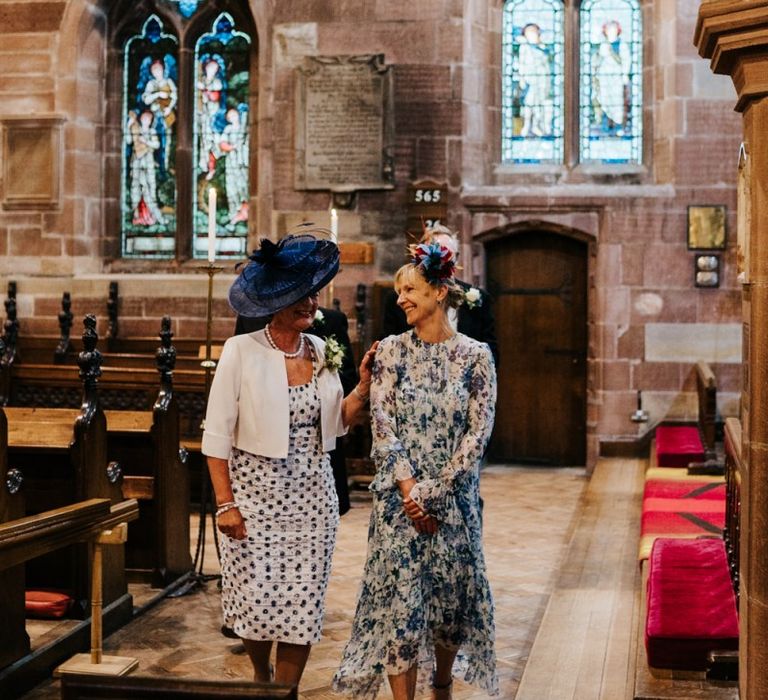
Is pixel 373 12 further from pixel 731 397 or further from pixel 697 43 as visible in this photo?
pixel 697 43

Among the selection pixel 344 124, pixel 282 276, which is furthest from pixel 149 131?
pixel 282 276

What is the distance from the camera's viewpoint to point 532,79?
10.4 metres

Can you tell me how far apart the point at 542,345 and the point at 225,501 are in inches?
273

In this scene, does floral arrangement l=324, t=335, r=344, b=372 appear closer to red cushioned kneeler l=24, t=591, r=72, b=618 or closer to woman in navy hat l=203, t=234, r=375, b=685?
woman in navy hat l=203, t=234, r=375, b=685

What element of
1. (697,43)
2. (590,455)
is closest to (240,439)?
(697,43)

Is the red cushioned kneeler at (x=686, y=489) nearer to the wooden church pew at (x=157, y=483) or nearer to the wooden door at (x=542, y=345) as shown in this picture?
the wooden church pew at (x=157, y=483)

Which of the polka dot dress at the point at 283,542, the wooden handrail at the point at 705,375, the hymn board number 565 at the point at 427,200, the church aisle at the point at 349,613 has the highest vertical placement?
the hymn board number 565 at the point at 427,200

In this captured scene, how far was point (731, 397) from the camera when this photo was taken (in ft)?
31.1

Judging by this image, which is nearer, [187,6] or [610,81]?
[610,81]

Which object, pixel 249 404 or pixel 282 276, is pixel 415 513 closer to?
pixel 249 404

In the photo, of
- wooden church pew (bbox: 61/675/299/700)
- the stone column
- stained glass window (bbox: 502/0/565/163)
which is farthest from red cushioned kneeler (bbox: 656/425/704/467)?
wooden church pew (bbox: 61/675/299/700)

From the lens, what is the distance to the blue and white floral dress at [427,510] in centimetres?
345

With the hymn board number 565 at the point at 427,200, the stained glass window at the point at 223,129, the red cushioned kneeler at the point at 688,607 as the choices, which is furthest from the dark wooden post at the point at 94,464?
the stained glass window at the point at 223,129

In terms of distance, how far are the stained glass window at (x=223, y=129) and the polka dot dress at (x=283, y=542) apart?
298 inches
